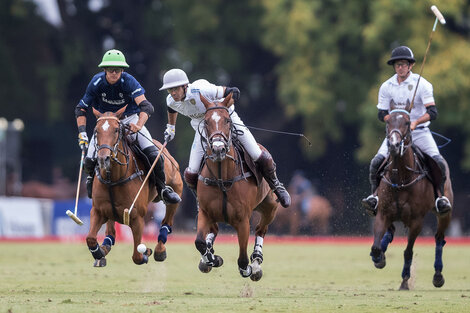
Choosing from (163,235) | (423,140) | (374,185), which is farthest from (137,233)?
(423,140)

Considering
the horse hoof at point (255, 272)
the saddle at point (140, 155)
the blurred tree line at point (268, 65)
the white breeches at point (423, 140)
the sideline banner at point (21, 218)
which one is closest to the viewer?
the horse hoof at point (255, 272)

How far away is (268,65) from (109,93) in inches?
886

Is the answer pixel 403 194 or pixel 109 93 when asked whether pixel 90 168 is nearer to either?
pixel 109 93

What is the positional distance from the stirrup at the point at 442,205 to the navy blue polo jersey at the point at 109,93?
387 cm

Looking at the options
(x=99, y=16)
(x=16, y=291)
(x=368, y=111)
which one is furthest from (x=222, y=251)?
(x=99, y=16)

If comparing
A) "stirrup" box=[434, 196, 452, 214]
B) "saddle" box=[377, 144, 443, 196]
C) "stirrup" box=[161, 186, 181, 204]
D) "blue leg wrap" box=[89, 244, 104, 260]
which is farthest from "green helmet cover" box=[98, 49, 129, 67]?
"stirrup" box=[434, 196, 452, 214]

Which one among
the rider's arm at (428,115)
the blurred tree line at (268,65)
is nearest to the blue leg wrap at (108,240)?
the rider's arm at (428,115)

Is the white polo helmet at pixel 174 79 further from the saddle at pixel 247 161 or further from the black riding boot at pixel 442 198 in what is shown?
the black riding boot at pixel 442 198

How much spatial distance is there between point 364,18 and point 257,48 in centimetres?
599

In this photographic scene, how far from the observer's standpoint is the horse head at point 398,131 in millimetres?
12062

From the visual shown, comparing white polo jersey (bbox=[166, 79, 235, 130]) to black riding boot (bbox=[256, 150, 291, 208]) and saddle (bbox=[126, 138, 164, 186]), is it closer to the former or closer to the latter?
black riding boot (bbox=[256, 150, 291, 208])

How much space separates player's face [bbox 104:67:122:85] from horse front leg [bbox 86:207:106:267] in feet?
4.98

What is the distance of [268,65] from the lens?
3453 cm

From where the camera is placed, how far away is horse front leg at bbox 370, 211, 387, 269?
12.2m
